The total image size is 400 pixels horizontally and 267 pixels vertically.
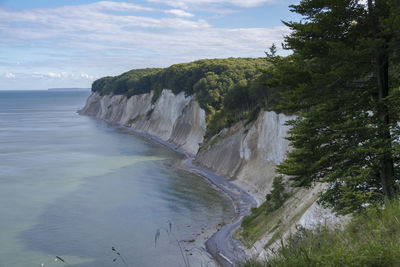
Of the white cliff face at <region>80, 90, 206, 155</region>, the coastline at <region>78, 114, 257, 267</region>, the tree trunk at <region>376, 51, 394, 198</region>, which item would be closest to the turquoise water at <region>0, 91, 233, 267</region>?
the coastline at <region>78, 114, 257, 267</region>

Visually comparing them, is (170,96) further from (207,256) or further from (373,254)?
(373,254)

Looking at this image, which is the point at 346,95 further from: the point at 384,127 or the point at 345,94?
the point at 384,127

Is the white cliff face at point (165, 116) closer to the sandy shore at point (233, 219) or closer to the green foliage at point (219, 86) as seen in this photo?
the green foliage at point (219, 86)

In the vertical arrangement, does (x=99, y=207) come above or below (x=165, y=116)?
below

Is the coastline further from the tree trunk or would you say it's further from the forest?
the tree trunk

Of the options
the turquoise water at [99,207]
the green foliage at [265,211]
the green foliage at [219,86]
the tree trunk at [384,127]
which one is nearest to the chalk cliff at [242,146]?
the green foliage at [265,211]

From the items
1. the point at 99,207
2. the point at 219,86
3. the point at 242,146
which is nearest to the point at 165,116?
the point at 219,86

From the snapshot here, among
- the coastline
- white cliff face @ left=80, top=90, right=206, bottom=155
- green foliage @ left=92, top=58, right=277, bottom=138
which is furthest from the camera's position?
white cliff face @ left=80, top=90, right=206, bottom=155

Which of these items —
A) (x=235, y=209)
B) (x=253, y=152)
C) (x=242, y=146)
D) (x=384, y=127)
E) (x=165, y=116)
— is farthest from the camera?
(x=165, y=116)
